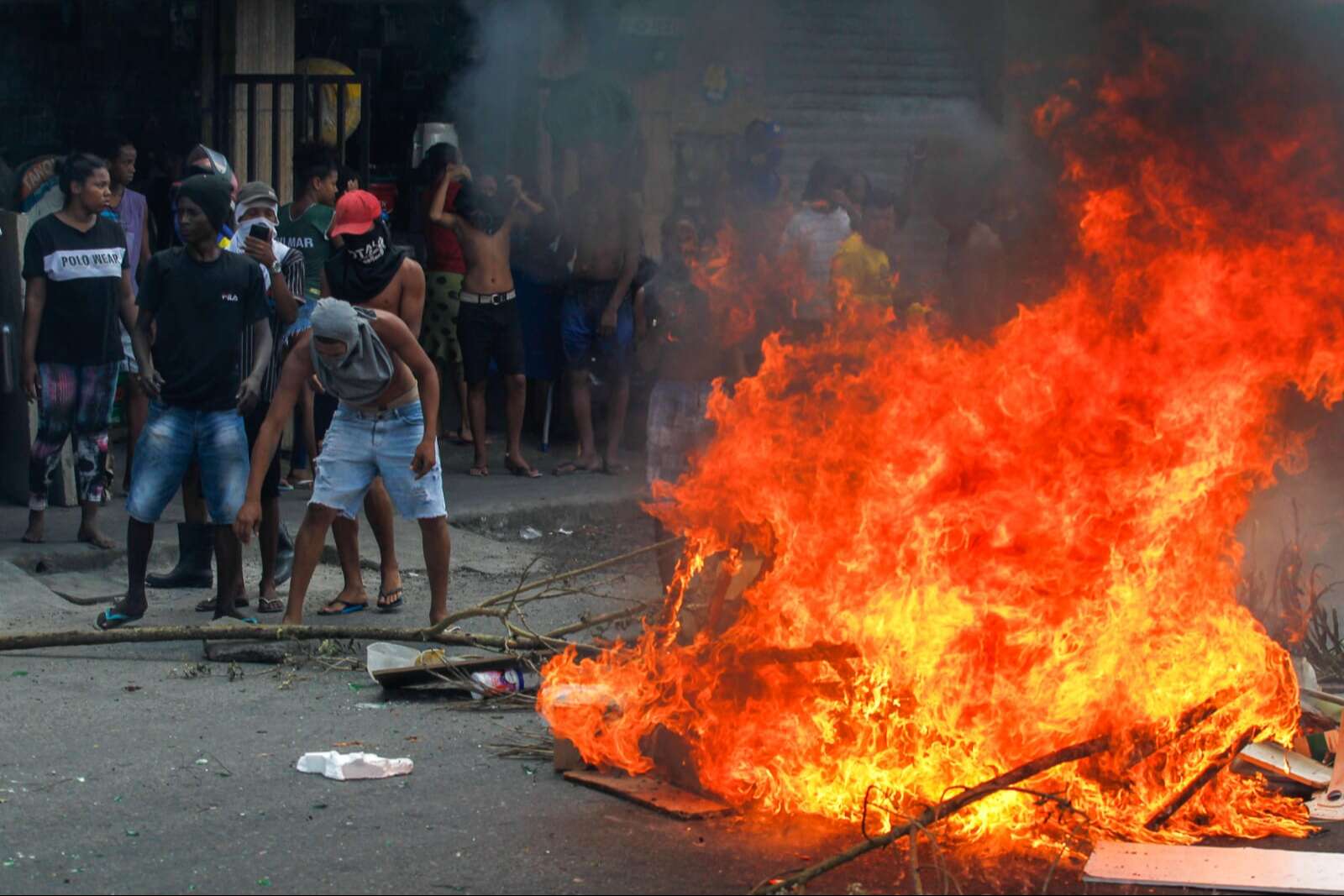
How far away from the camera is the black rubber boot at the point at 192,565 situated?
7.98 metres

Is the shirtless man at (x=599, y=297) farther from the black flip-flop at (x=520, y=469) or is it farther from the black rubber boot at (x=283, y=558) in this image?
the black rubber boot at (x=283, y=558)

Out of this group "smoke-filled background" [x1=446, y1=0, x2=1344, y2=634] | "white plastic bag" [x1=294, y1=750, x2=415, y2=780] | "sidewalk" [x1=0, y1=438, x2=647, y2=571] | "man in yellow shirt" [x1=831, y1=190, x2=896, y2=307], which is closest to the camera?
"white plastic bag" [x1=294, y1=750, x2=415, y2=780]

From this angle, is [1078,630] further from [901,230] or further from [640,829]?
[901,230]

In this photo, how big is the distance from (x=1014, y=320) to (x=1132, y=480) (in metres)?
0.76

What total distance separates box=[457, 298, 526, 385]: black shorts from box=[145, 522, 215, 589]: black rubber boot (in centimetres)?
275

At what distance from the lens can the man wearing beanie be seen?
7.25 meters

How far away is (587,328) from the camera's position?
10.9m

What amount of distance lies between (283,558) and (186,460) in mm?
940

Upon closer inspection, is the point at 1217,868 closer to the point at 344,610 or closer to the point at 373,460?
the point at 373,460

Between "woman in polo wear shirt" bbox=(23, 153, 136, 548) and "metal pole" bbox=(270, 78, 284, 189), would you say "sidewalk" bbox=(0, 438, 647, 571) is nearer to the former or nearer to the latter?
"woman in polo wear shirt" bbox=(23, 153, 136, 548)

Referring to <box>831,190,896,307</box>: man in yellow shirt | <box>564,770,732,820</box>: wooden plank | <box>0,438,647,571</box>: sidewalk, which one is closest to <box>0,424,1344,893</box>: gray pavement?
<box>564,770,732,820</box>: wooden plank

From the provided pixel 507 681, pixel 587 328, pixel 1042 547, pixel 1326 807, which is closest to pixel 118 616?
pixel 507 681

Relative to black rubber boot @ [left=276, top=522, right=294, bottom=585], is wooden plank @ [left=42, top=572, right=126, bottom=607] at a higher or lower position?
lower

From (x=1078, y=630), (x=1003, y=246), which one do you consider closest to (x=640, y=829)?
(x=1078, y=630)
